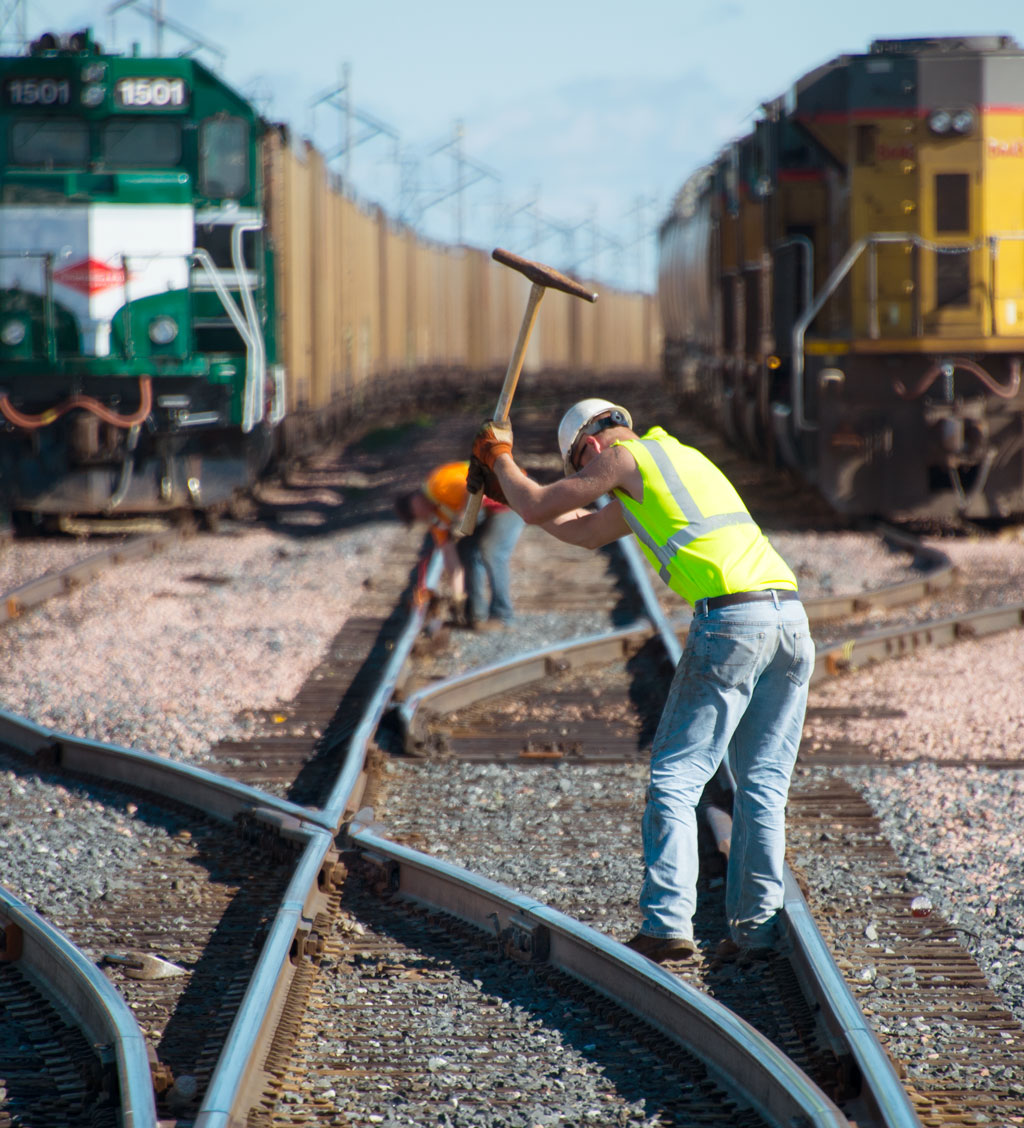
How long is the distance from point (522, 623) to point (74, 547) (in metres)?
5.11

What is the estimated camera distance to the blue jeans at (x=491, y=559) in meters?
8.73

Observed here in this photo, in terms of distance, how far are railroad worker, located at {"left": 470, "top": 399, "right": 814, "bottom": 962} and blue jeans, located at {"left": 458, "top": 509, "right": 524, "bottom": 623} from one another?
15.1 ft

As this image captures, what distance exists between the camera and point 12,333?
480 inches

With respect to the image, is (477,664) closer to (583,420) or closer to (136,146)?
(583,420)

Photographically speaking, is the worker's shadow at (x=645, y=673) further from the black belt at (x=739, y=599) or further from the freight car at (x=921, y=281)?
the freight car at (x=921, y=281)

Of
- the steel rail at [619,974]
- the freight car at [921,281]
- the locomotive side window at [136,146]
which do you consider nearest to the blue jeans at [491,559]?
the steel rail at [619,974]

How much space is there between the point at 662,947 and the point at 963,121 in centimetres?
970

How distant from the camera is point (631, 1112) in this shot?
3.11 meters

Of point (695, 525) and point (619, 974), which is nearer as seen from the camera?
point (619, 974)

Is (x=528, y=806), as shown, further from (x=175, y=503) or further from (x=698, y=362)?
(x=698, y=362)

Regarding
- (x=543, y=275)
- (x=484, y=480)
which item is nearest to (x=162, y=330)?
(x=543, y=275)

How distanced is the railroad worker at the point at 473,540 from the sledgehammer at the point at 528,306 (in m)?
3.97

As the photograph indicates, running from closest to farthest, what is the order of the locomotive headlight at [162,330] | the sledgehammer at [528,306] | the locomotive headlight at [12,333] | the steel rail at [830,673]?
the steel rail at [830,673] < the sledgehammer at [528,306] < the locomotive headlight at [12,333] < the locomotive headlight at [162,330]

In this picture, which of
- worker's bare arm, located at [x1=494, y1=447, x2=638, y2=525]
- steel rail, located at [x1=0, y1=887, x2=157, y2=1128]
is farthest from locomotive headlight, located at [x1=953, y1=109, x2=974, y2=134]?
steel rail, located at [x1=0, y1=887, x2=157, y2=1128]
